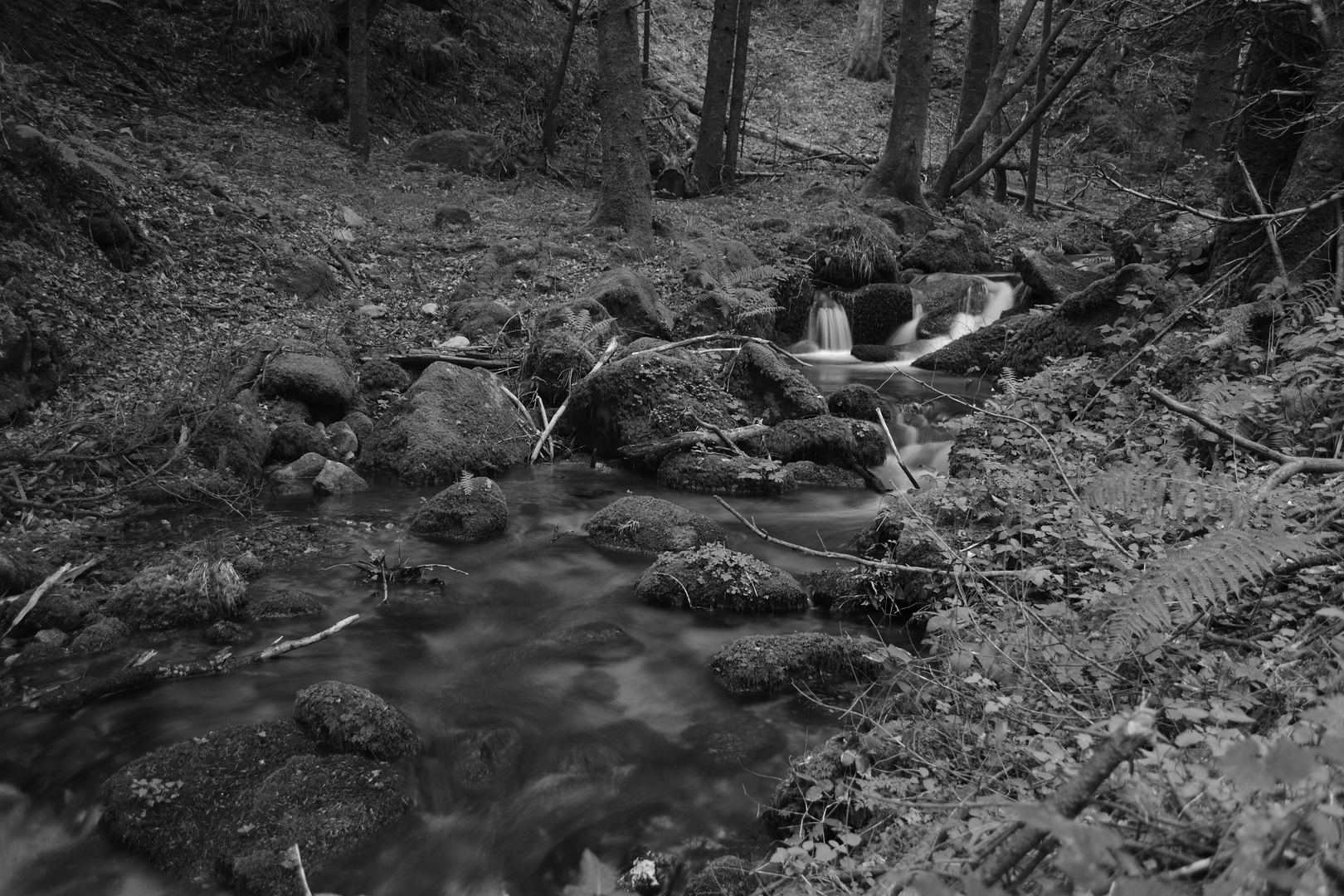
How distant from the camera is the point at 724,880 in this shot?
3.62 m

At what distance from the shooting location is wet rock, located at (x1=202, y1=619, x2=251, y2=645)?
18.6 ft

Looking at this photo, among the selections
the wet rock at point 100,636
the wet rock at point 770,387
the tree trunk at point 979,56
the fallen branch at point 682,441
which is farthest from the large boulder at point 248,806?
the tree trunk at point 979,56

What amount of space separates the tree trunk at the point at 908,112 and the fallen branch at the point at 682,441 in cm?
1005

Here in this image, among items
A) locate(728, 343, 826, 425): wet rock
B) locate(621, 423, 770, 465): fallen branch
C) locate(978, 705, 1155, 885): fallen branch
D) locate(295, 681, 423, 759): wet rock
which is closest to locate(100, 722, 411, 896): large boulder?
locate(295, 681, 423, 759): wet rock

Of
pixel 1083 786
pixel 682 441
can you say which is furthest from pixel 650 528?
pixel 1083 786

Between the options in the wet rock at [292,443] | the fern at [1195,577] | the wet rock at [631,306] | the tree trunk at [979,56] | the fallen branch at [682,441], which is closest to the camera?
the fern at [1195,577]

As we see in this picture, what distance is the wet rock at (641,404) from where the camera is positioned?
32.5ft

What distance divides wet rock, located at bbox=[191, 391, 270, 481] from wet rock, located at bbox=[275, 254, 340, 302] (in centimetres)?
314

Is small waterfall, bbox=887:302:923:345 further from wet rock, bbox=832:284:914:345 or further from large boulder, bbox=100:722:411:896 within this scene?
large boulder, bbox=100:722:411:896

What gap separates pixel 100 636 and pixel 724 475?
18.6 ft

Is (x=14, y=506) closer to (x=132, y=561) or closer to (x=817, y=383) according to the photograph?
(x=132, y=561)

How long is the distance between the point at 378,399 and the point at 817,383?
5.89m

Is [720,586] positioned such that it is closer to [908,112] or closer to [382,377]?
[382,377]

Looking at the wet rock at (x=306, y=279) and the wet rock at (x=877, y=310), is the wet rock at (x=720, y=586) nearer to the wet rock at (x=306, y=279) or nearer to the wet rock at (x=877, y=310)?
the wet rock at (x=306, y=279)
